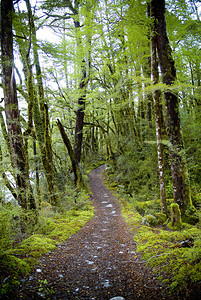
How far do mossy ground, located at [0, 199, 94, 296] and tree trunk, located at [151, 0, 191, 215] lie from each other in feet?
12.0

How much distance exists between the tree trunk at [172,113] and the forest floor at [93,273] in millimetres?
2342

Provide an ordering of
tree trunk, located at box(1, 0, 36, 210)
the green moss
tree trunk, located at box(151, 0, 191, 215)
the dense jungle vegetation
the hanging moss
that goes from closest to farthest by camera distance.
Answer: the green moss, the dense jungle vegetation, tree trunk, located at box(1, 0, 36, 210), the hanging moss, tree trunk, located at box(151, 0, 191, 215)

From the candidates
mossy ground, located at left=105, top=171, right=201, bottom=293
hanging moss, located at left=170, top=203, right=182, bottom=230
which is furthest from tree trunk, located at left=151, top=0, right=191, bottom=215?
mossy ground, located at left=105, top=171, right=201, bottom=293

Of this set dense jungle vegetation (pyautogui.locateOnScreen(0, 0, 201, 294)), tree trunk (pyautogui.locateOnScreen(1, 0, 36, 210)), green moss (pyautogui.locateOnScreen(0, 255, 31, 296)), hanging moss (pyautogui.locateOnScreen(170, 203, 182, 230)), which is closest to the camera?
green moss (pyautogui.locateOnScreen(0, 255, 31, 296))

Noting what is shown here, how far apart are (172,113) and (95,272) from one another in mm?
5201

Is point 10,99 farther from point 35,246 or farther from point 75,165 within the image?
point 75,165

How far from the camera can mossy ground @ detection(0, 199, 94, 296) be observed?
2.26 m

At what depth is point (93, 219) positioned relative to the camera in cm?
693

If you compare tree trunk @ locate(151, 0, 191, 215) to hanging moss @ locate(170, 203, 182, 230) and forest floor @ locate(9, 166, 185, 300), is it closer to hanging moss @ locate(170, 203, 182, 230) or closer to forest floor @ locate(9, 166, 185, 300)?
hanging moss @ locate(170, 203, 182, 230)

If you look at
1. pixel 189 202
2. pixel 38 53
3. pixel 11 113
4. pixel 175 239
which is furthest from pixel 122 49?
pixel 175 239

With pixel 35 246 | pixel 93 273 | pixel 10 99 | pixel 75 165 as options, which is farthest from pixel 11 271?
pixel 75 165

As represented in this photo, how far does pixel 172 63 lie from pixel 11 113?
18.2 ft

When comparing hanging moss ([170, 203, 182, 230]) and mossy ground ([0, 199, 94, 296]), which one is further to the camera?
hanging moss ([170, 203, 182, 230])

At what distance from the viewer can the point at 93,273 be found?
2.95m
